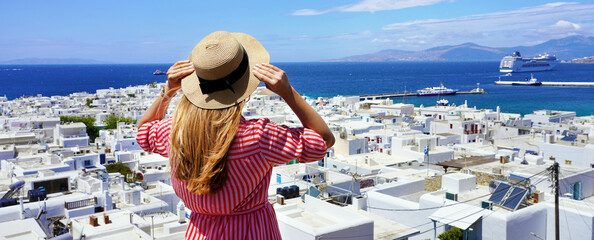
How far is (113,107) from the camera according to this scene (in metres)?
50.9

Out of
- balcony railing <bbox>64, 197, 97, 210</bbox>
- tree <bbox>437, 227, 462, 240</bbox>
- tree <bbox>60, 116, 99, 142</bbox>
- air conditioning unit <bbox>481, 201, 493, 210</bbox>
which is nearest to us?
tree <bbox>437, 227, 462, 240</bbox>

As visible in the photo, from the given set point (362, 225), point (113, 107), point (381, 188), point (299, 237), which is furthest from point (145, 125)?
point (113, 107)

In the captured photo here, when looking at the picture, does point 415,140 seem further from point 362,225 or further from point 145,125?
point 145,125

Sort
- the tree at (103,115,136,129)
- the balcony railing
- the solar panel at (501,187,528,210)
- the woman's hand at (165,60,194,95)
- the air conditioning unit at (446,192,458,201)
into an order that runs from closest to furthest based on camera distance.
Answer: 1. the woman's hand at (165,60,194,95)
2. the solar panel at (501,187,528,210)
3. the air conditioning unit at (446,192,458,201)
4. the balcony railing
5. the tree at (103,115,136,129)

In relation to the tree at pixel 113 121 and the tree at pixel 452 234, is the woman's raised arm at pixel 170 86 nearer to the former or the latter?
the tree at pixel 452 234

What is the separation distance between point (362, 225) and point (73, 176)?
11.8 m

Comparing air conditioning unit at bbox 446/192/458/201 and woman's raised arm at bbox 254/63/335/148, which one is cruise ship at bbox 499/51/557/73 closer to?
air conditioning unit at bbox 446/192/458/201

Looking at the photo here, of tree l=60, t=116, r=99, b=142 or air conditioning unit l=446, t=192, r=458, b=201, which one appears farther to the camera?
tree l=60, t=116, r=99, b=142

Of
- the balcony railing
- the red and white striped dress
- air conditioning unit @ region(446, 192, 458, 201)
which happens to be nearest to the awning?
air conditioning unit @ region(446, 192, 458, 201)

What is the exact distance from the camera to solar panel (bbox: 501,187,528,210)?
886cm

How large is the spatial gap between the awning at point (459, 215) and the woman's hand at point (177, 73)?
23.4ft

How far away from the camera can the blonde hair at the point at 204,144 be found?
174 centimetres

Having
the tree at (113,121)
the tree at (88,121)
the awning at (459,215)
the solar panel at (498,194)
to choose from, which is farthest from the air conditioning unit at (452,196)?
the tree at (113,121)

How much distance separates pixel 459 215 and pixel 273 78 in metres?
7.54
